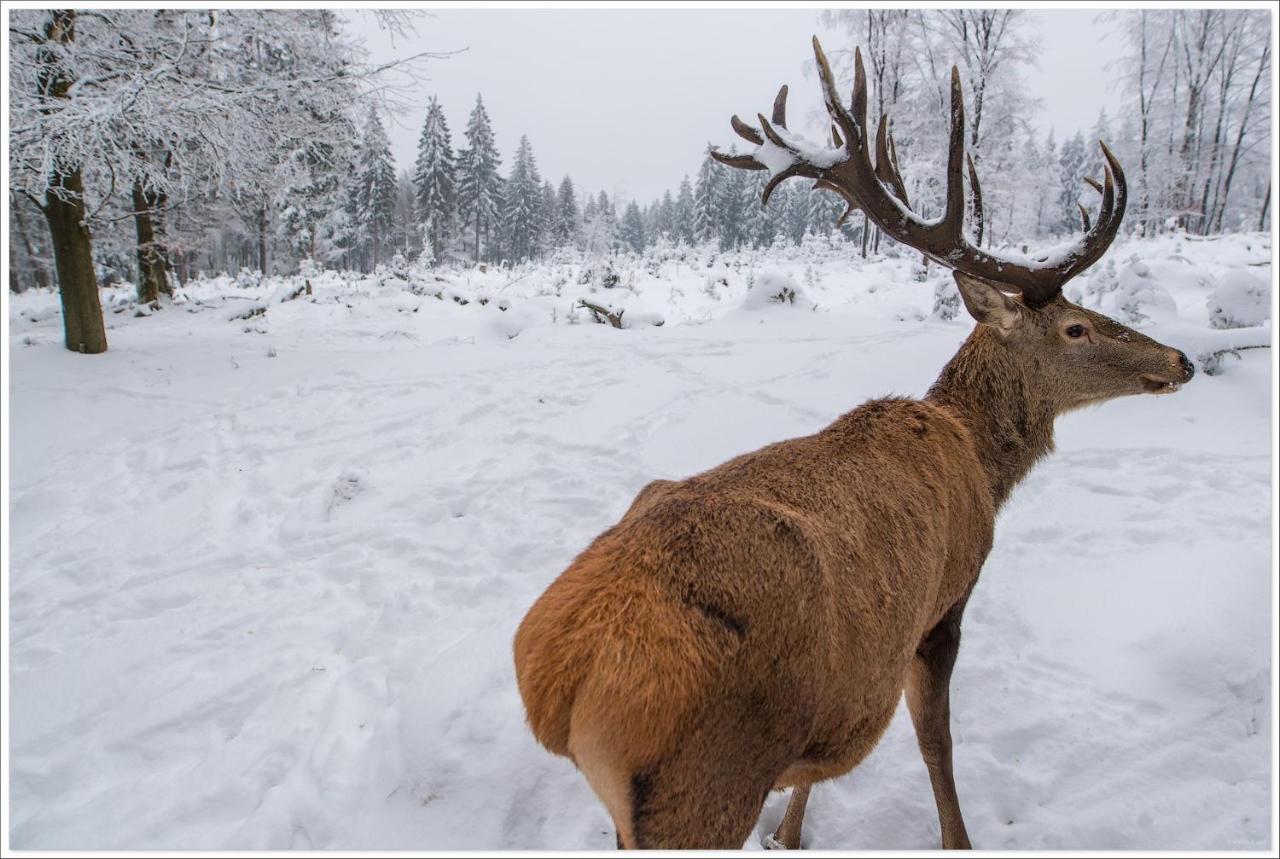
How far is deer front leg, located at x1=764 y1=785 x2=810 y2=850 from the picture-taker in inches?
91.4

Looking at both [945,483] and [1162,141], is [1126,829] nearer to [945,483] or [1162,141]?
[945,483]

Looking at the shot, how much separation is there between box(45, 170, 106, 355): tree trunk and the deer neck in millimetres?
10166

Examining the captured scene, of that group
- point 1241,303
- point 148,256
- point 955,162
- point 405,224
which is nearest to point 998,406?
point 955,162

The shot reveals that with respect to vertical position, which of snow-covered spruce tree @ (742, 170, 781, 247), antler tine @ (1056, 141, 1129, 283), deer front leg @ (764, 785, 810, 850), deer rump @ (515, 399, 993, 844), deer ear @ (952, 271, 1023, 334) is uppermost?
snow-covered spruce tree @ (742, 170, 781, 247)

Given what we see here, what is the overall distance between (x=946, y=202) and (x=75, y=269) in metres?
10.5

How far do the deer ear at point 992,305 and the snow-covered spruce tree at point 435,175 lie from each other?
140 feet

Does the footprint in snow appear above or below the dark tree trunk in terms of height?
below

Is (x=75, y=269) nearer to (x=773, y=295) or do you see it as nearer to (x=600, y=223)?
(x=773, y=295)

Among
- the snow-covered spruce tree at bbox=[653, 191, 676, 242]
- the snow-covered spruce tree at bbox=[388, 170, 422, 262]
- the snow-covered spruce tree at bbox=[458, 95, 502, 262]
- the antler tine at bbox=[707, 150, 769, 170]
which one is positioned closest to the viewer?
the antler tine at bbox=[707, 150, 769, 170]

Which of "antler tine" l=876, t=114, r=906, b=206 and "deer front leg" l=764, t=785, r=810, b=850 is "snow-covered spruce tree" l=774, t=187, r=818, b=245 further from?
"deer front leg" l=764, t=785, r=810, b=850

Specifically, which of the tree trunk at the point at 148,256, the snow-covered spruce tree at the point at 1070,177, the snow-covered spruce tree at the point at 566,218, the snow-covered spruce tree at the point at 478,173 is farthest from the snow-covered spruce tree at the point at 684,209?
the tree trunk at the point at 148,256

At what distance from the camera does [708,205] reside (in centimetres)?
4953

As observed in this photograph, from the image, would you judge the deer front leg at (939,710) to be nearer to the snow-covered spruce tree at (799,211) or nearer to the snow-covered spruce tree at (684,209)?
the snow-covered spruce tree at (799,211)

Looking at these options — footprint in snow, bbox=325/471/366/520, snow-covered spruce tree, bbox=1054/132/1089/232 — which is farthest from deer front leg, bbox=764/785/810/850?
snow-covered spruce tree, bbox=1054/132/1089/232
